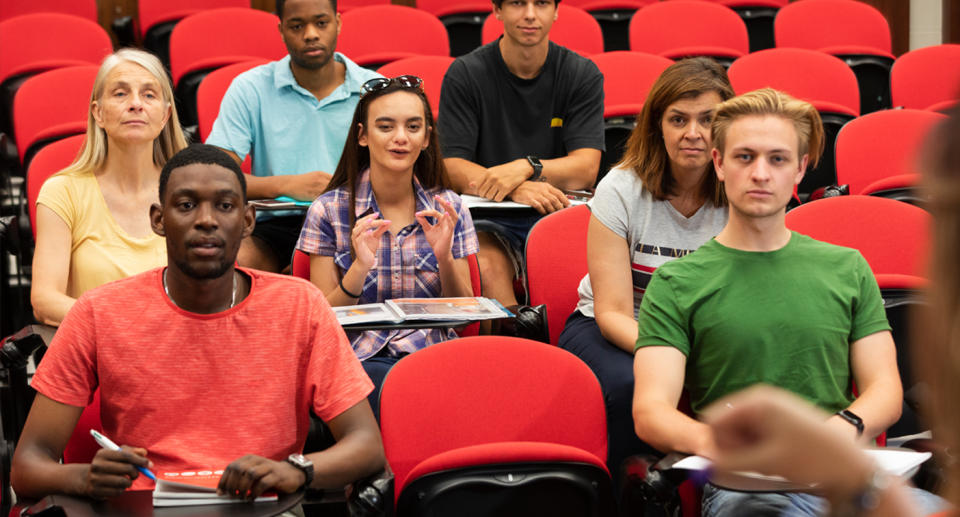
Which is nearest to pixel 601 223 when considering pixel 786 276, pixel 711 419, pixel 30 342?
pixel 786 276

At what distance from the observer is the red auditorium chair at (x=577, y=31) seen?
461 cm

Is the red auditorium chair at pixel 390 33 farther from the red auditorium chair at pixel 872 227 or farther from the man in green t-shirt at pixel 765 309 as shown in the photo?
the man in green t-shirt at pixel 765 309

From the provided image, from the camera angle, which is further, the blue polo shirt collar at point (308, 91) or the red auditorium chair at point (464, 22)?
the red auditorium chair at point (464, 22)

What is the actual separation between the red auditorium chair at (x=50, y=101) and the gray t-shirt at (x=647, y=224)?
6.54ft

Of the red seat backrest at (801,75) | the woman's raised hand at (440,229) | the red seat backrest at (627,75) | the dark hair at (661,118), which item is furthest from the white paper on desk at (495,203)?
the red seat backrest at (801,75)

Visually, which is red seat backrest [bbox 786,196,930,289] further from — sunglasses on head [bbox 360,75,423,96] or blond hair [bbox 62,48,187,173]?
blond hair [bbox 62,48,187,173]

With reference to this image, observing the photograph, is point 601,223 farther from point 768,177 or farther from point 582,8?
point 582,8

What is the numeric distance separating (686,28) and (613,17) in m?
0.46

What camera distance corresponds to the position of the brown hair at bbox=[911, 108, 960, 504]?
0.57m

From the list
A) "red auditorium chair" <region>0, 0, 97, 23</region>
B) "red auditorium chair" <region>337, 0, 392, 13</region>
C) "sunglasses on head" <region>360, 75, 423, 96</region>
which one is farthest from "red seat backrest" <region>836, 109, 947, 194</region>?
"red auditorium chair" <region>0, 0, 97, 23</region>

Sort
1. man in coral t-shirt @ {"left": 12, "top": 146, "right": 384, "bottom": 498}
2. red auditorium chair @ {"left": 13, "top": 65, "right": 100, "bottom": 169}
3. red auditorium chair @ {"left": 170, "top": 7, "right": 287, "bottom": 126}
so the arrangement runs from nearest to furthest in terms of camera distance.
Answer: man in coral t-shirt @ {"left": 12, "top": 146, "right": 384, "bottom": 498} → red auditorium chair @ {"left": 13, "top": 65, "right": 100, "bottom": 169} → red auditorium chair @ {"left": 170, "top": 7, "right": 287, "bottom": 126}

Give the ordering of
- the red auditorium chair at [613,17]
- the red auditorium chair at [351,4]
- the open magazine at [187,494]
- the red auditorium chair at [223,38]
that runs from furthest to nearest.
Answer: the red auditorium chair at [613,17] → the red auditorium chair at [351,4] → the red auditorium chair at [223,38] → the open magazine at [187,494]

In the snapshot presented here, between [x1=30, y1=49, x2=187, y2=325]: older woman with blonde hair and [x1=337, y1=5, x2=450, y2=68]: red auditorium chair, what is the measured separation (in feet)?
5.69

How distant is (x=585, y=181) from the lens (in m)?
3.30
